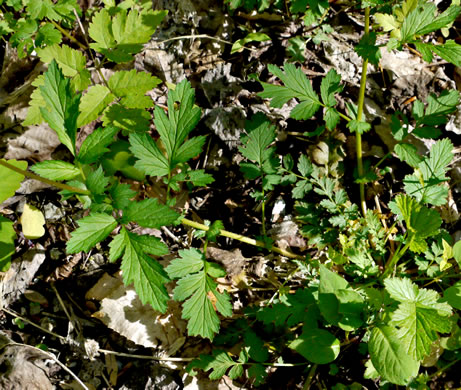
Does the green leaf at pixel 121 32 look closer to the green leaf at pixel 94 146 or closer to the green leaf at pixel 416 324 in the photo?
the green leaf at pixel 94 146

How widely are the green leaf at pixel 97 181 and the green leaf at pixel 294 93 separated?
107cm

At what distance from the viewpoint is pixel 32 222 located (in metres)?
2.76

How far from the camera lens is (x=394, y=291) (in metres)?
1.94

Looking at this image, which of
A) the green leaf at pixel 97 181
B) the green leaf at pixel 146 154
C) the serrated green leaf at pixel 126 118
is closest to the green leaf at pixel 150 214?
the green leaf at pixel 97 181

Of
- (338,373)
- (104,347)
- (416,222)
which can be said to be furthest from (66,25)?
(338,373)

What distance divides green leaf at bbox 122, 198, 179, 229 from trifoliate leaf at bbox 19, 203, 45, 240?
1315 millimetres

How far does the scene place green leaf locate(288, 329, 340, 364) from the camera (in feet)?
7.00

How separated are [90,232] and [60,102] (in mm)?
623

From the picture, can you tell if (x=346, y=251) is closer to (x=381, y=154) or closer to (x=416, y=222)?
(x=416, y=222)

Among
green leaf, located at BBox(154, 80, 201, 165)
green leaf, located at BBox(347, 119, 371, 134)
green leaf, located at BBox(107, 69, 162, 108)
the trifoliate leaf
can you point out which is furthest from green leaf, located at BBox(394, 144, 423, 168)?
the trifoliate leaf

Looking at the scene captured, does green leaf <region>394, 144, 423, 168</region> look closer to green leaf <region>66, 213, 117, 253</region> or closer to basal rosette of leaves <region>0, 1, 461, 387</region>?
basal rosette of leaves <region>0, 1, 461, 387</region>

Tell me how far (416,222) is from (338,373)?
44.0 inches

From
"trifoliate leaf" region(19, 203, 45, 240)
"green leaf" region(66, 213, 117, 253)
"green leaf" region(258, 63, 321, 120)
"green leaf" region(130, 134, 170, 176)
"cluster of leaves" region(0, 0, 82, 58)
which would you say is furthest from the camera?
"trifoliate leaf" region(19, 203, 45, 240)

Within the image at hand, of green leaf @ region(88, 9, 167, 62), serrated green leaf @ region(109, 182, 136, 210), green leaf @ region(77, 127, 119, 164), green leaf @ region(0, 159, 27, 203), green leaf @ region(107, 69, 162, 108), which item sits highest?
green leaf @ region(88, 9, 167, 62)
